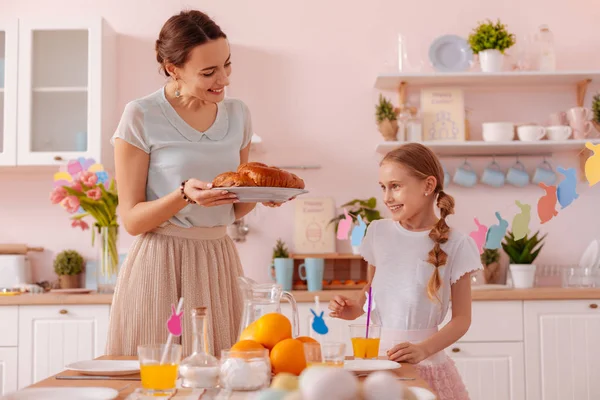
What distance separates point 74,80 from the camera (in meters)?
3.43

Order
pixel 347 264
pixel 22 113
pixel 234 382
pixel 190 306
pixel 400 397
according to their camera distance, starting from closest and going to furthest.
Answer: pixel 400 397, pixel 234 382, pixel 190 306, pixel 22 113, pixel 347 264

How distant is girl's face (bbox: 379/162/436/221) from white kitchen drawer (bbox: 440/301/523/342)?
4.15 feet

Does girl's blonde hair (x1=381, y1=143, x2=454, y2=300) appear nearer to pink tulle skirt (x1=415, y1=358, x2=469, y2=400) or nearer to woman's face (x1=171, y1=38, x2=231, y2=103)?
pink tulle skirt (x1=415, y1=358, x2=469, y2=400)

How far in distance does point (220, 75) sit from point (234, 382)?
90cm

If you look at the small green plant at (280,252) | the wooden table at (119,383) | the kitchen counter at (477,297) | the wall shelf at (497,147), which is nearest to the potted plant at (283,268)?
the small green plant at (280,252)

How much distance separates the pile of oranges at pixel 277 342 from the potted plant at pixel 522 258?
2.24 m

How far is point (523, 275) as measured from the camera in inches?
132

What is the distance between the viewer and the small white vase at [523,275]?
336cm

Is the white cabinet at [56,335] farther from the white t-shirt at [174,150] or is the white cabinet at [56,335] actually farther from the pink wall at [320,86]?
the white t-shirt at [174,150]

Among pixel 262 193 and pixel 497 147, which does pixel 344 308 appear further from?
pixel 497 147

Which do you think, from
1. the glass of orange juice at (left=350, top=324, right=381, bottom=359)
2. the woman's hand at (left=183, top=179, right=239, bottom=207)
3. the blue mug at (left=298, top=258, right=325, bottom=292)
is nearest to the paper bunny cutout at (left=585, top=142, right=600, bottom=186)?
the glass of orange juice at (left=350, top=324, right=381, bottom=359)

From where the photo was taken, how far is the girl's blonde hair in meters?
1.86

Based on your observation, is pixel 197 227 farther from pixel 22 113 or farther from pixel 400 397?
pixel 22 113

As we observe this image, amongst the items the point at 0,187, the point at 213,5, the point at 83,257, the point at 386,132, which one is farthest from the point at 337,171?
the point at 0,187
